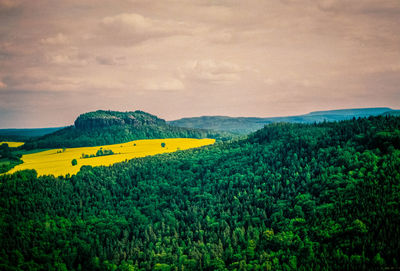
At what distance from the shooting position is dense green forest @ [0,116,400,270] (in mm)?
105188

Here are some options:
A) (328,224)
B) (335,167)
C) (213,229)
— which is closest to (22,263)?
(213,229)

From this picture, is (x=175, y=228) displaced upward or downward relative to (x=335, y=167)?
downward

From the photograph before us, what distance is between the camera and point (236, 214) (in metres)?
143

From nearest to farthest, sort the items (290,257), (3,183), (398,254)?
(398,254)
(290,257)
(3,183)

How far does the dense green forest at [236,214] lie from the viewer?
345 ft

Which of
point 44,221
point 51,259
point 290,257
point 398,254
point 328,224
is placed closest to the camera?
point 398,254

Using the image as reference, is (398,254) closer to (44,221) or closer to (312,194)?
(312,194)

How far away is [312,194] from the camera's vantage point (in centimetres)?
13912

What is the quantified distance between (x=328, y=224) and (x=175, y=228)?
68.8 meters

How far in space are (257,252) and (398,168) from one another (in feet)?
233

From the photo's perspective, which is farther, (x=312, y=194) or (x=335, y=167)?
(x=335, y=167)

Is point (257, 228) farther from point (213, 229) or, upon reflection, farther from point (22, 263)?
point (22, 263)

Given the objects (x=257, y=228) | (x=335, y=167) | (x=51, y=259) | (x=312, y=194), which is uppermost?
(x=335, y=167)

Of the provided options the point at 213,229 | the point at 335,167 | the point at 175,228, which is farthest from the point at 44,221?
the point at 335,167
